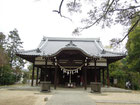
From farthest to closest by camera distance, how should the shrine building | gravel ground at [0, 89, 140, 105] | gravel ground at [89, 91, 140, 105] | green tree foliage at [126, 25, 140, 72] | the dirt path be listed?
green tree foliage at [126, 25, 140, 72] < the shrine building < gravel ground at [89, 91, 140, 105] < gravel ground at [0, 89, 140, 105] < the dirt path

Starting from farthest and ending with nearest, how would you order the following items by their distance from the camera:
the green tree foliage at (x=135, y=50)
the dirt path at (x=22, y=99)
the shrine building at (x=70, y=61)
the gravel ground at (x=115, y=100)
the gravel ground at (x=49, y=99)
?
the green tree foliage at (x=135, y=50), the shrine building at (x=70, y=61), the gravel ground at (x=115, y=100), the gravel ground at (x=49, y=99), the dirt path at (x=22, y=99)

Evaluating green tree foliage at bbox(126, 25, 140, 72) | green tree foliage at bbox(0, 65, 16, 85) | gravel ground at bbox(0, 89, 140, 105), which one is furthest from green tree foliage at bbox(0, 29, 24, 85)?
green tree foliage at bbox(126, 25, 140, 72)

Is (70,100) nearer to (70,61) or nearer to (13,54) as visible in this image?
(70,61)

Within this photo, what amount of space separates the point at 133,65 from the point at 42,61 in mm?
10377

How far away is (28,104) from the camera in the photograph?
5.27m

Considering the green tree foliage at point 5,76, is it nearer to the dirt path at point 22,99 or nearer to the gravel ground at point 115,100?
the dirt path at point 22,99

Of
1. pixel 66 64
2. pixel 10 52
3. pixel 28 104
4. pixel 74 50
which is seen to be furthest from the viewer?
pixel 10 52

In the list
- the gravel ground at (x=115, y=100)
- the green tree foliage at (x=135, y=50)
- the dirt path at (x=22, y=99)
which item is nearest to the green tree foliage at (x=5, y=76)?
the dirt path at (x=22, y=99)

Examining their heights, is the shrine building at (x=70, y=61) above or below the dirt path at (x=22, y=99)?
above

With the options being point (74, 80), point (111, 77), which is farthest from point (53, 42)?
point (111, 77)

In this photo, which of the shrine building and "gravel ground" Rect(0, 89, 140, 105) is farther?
the shrine building

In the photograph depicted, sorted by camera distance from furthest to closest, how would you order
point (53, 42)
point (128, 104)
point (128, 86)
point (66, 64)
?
point (53, 42)
point (128, 86)
point (66, 64)
point (128, 104)

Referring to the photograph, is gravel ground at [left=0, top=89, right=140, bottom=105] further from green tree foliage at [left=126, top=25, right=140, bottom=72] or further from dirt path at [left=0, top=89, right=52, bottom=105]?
green tree foliage at [left=126, top=25, right=140, bottom=72]

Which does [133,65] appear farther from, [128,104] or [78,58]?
[128,104]
